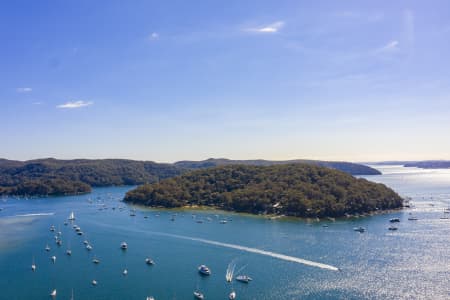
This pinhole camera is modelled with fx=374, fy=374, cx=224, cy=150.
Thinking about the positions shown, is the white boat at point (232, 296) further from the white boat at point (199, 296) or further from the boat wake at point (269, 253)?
the boat wake at point (269, 253)

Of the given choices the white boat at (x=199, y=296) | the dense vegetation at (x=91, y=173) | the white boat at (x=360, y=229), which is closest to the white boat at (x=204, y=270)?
the white boat at (x=199, y=296)

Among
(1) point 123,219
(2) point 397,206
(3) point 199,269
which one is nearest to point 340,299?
(3) point 199,269

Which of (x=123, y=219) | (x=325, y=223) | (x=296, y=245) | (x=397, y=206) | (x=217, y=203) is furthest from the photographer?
(x=217, y=203)

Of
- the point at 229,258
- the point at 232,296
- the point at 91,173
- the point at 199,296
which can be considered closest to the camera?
the point at 232,296

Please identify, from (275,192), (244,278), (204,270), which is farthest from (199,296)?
(275,192)

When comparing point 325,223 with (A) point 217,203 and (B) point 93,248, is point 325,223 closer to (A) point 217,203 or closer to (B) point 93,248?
(A) point 217,203

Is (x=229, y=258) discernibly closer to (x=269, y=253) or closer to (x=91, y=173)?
(x=269, y=253)
